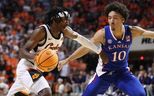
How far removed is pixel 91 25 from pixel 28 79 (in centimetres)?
1356

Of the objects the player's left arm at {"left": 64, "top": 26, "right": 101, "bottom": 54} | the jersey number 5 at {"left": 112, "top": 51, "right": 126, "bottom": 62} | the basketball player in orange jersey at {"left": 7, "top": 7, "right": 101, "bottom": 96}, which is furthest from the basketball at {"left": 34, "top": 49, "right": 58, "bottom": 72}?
the jersey number 5 at {"left": 112, "top": 51, "right": 126, "bottom": 62}

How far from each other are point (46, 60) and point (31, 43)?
1.24 feet

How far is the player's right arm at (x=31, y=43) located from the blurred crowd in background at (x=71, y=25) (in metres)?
6.33

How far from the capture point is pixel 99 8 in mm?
21203

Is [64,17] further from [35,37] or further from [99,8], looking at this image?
[99,8]

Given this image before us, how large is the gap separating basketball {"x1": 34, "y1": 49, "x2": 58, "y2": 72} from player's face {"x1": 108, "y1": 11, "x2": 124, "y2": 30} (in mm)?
1068

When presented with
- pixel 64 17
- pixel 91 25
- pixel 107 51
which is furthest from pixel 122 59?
pixel 91 25

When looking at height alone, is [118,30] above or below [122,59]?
above

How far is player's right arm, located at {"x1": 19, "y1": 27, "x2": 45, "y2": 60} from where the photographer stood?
642cm

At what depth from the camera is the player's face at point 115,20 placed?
22.6ft

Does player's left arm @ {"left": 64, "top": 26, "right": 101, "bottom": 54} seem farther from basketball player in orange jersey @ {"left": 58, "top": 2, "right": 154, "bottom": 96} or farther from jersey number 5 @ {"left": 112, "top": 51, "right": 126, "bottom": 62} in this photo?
jersey number 5 @ {"left": 112, "top": 51, "right": 126, "bottom": 62}

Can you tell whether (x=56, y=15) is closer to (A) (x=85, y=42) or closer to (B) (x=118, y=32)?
(A) (x=85, y=42)

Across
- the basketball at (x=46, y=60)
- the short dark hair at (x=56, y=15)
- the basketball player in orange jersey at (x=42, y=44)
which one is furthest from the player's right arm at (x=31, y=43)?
the short dark hair at (x=56, y=15)

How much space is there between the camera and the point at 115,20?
22.6 ft
